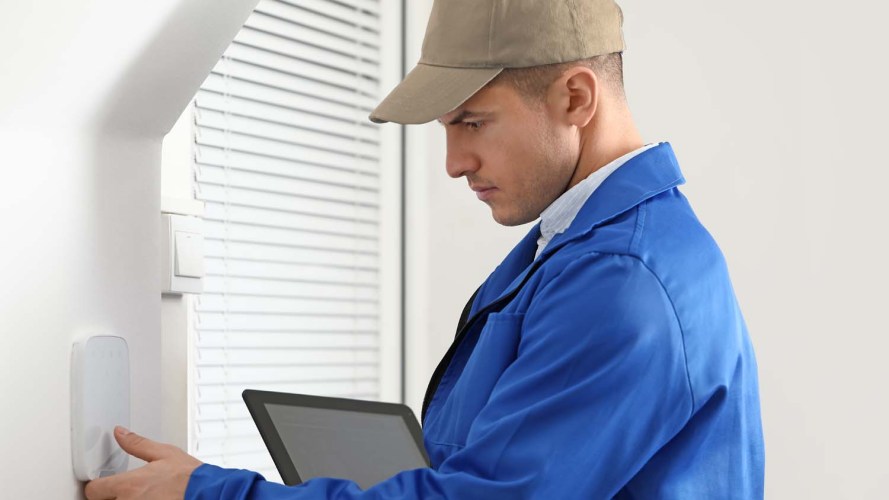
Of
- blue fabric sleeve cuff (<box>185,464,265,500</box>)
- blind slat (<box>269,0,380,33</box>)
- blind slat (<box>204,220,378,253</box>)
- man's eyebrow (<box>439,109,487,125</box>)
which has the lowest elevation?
blue fabric sleeve cuff (<box>185,464,265,500</box>)

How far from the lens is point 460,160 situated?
1096 millimetres

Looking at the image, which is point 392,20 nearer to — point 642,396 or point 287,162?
point 287,162

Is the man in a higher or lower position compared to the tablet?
higher

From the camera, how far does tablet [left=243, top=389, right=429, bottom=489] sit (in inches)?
44.2

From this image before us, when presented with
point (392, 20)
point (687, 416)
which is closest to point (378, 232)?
point (392, 20)

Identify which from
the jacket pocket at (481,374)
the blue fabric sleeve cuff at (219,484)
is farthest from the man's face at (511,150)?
the blue fabric sleeve cuff at (219,484)

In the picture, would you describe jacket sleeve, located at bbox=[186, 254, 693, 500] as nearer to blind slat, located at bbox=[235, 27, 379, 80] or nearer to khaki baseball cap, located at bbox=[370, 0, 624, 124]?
khaki baseball cap, located at bbox=[370, 0, 624, 124]

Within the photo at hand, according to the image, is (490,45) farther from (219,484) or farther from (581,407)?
(219,484)

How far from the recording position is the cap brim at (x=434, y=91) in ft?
3.40

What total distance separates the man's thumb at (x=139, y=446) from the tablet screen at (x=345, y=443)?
0.48ft

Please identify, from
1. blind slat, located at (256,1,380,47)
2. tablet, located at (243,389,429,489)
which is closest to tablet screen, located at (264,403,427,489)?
tablet, located at (243,389,429,489)

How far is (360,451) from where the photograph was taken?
49.3 inches

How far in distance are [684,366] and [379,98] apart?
1659 millimetres

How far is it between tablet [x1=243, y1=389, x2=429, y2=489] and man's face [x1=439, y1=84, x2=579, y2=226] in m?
0.30
